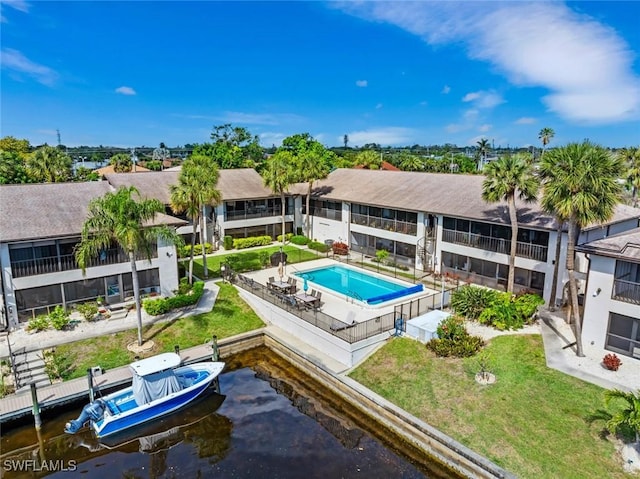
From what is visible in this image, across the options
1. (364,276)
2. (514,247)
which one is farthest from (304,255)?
(514,247)

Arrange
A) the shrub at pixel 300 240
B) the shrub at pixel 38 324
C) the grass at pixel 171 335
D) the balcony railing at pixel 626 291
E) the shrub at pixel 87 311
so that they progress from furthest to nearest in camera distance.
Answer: the shrub at pixel 300 240
the shrub at pixel 87 311
the shrub at pixel 38 324
the grass at pixel 171 335
the balcony railing at pixel 626 291

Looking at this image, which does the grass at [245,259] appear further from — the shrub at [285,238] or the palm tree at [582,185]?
the palm tree at [582,185]

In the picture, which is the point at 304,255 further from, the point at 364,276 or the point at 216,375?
the point at 216,375

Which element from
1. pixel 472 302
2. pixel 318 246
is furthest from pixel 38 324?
pixel 472 302

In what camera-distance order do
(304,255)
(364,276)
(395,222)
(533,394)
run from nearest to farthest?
(533,394) < (364,276) < (395,222) < (304,255)

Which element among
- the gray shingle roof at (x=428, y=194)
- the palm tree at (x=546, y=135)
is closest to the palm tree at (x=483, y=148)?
the palm tree at (x=546, y=135)

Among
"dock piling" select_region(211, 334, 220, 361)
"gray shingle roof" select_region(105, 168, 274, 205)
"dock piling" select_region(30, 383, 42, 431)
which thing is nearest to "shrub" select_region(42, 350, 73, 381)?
Result: "dock piling" select_region(30, 383, 42, 431)

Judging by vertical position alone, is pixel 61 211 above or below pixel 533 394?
above

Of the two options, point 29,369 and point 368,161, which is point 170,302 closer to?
point 29,369
